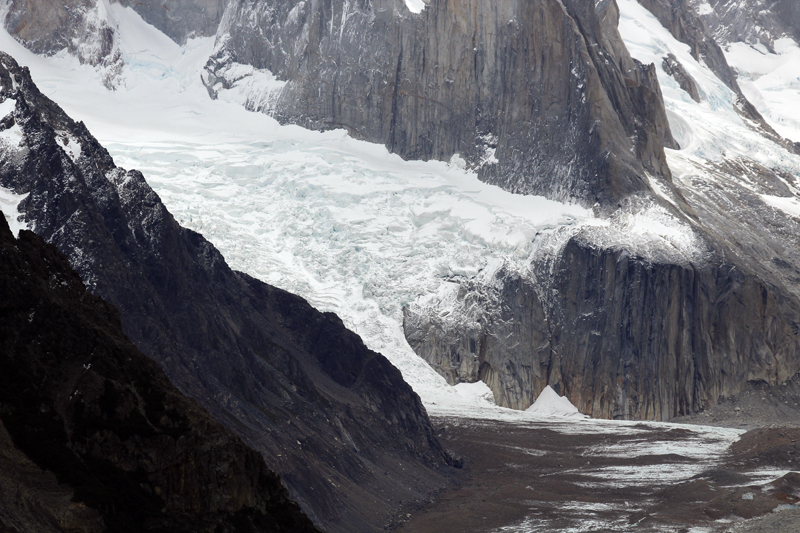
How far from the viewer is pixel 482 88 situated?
126 meters

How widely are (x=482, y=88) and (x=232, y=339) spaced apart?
225 ft

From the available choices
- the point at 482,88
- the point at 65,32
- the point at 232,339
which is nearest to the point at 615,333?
the point at 482,88

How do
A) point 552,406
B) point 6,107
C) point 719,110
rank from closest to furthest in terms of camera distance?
point 6,107 → point 552,406 → point 719,110

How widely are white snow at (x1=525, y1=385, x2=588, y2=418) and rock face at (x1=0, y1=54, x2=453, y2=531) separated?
24418 mm

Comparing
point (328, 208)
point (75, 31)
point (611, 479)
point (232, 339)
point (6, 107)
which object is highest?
point (75, 31)

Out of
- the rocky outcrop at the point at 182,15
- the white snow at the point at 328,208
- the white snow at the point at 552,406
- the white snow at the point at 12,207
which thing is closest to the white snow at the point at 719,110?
the white snow at the point at 328,208

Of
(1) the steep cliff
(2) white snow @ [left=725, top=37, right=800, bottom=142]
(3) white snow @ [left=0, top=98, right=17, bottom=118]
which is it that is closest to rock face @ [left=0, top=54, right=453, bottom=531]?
(3) white snow @ [left=0, top=98, right=17, bottom=118]

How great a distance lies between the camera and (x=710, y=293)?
106m

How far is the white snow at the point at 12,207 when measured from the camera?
5181cm

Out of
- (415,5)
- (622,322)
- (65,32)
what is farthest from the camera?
(65,32)

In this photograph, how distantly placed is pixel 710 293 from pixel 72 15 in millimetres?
89409

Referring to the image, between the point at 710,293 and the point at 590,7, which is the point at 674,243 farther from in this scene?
the point at 590,7

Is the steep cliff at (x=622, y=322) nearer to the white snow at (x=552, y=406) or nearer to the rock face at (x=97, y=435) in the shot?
the white snow at (x=552, y=406)

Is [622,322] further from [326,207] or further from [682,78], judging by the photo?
[682,78]
